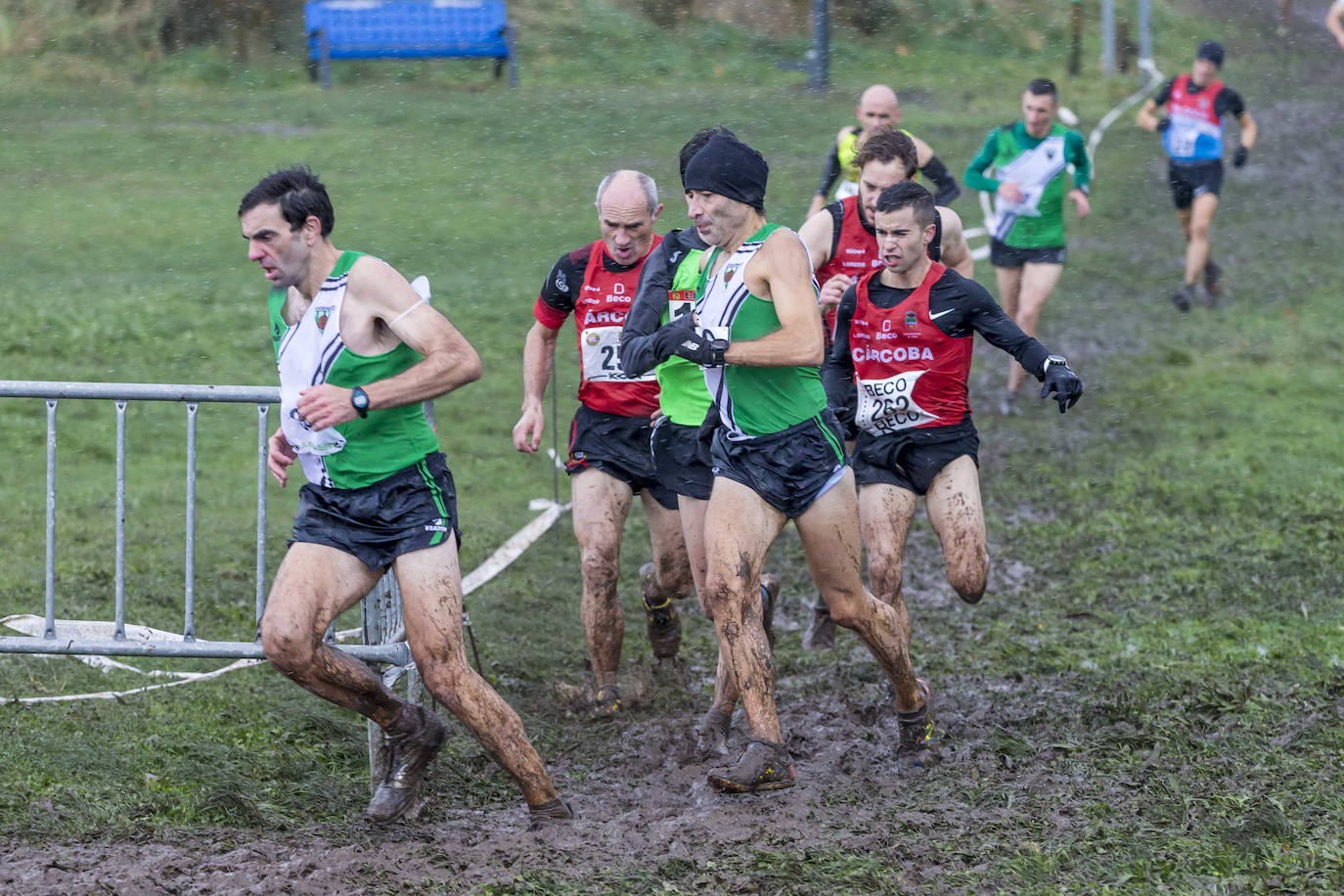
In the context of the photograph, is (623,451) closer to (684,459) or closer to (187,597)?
(684,459)

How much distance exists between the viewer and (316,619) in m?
5.28

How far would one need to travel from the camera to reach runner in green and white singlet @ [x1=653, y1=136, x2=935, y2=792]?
5562mm

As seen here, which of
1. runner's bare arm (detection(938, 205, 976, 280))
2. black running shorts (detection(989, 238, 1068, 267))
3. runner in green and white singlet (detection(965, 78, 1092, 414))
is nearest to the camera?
runner's bare arm (detection(938, 205, 976, 280))

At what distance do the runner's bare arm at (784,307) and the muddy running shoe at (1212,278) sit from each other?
35.4 ft

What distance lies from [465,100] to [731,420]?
19491mm

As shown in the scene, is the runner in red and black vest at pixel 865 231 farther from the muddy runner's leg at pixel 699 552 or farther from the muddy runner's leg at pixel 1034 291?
the muddy runner's leg at pixel 1034 291

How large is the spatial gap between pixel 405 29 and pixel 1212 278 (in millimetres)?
13872

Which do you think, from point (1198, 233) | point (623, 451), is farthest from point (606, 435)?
point (1198, 233)

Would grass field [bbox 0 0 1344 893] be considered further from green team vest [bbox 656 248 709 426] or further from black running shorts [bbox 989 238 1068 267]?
green team vest [bbox 656 248 709 426]

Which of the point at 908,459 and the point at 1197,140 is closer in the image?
the point at 908,459

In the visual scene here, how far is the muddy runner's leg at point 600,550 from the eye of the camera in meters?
6.96

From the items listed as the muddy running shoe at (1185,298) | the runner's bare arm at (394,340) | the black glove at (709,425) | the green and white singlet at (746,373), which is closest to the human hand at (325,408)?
the runner's bare arm at (394,340)

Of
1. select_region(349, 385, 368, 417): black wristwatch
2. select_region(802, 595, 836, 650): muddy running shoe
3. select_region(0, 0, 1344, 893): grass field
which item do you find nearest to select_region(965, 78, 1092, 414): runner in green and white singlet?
select_region(0, 0, 1344, 893): grass field

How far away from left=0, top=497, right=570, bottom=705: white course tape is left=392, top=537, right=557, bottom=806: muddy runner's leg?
0.97 metres
